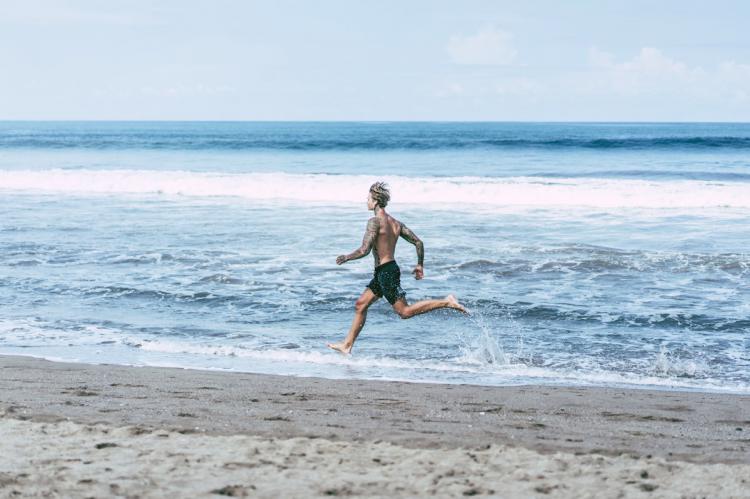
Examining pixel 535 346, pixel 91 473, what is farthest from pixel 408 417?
pixel 535 346

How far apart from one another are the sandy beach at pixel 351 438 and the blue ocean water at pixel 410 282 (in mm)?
991

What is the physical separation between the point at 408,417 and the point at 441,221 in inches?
581

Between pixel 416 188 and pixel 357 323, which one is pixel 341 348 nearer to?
pixel 357 323

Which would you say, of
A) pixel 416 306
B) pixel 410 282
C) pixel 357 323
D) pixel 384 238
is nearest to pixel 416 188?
pixel 410 282

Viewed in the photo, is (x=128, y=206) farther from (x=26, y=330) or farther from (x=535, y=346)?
(x=535, y=346)

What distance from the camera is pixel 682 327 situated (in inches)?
390

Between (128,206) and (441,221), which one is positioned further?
(128,206)

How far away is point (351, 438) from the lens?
540 cm

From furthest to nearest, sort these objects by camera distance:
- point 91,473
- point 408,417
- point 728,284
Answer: point 728,284, point 408,417, point 91,473

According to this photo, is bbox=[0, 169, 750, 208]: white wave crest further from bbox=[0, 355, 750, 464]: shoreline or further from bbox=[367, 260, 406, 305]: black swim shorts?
bbox=[0, 355, 750, 464]: shoreline

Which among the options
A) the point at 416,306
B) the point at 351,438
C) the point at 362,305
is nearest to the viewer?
the point at 351,438

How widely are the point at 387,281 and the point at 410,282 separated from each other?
166 inches

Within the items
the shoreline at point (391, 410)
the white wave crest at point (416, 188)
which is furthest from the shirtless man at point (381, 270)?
the white wave crest at point (416, 188)

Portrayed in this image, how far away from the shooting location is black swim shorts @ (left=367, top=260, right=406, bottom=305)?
28.3ft
